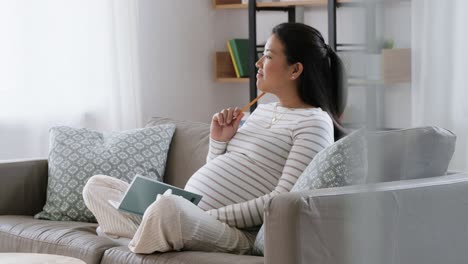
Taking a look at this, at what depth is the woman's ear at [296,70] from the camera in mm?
2240

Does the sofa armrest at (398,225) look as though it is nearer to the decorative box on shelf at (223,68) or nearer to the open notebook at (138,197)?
the open notebook at (138,197)

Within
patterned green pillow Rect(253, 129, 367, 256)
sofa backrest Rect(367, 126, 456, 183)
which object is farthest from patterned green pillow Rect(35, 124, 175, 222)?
sofa backrest Rect(367, 126, 456, 183)

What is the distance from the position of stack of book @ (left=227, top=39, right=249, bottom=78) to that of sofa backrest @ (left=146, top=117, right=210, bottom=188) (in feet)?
4.14

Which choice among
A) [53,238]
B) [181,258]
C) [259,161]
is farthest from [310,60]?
[53,238]

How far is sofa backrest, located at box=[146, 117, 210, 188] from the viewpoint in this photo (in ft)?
8.96

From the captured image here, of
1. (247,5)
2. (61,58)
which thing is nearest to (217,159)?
(61,58)

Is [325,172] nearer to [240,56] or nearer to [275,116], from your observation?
[275,116]

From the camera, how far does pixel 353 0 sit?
0.29m

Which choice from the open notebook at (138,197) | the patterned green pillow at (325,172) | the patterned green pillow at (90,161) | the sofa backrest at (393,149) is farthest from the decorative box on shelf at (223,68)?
the sofa backrest at (393,149)

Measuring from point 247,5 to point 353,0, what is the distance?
147 inches

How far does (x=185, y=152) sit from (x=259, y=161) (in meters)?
0.61

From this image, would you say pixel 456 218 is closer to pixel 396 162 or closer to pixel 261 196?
pixel 396 162

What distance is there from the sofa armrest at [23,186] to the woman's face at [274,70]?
3.13 ft

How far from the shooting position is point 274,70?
2.27 m
